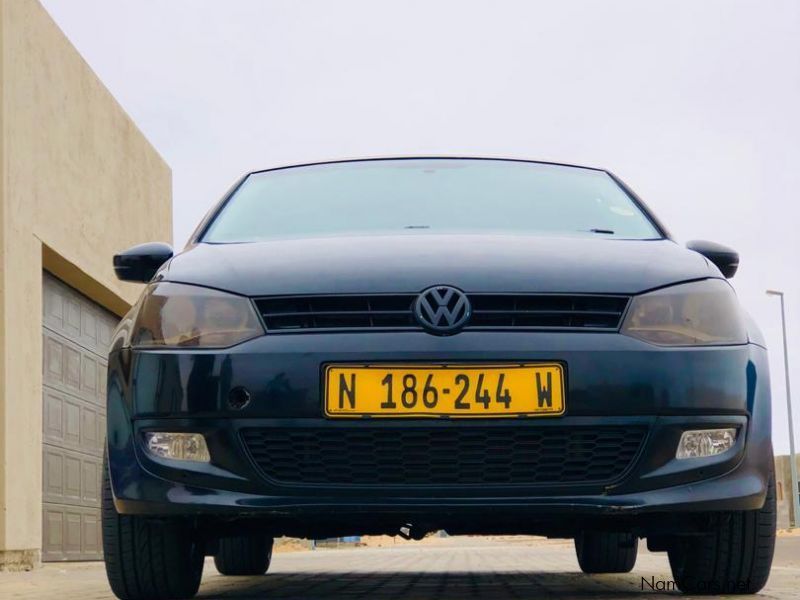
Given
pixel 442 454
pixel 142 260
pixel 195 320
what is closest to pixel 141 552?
pixel 195 320

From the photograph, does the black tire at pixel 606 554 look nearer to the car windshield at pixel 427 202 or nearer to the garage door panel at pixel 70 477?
the car windshield at pixel 427 202

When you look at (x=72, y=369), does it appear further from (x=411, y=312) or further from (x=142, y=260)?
(x=411, y=312)

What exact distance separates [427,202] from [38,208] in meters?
7.89

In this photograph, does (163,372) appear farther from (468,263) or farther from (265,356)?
(468,263)

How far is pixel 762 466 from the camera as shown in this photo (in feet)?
12.5

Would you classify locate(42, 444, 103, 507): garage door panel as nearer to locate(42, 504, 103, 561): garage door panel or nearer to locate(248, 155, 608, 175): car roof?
locate(42, 504, 103, 561): garage door panel

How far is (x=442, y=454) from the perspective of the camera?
11.7 ft

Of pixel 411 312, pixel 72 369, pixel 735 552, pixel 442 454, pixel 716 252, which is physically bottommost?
pixel 735 552

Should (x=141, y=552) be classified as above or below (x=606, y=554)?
above

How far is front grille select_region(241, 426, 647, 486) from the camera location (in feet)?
11.7

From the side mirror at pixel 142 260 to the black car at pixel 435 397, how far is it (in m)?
0.41

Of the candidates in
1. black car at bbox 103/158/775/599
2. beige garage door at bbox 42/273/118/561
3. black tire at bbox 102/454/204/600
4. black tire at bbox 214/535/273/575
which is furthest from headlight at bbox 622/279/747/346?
beige garage door at bbox 42/273/118/561

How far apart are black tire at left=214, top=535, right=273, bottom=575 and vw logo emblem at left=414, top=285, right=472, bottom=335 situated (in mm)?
3407

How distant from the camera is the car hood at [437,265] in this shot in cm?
374
